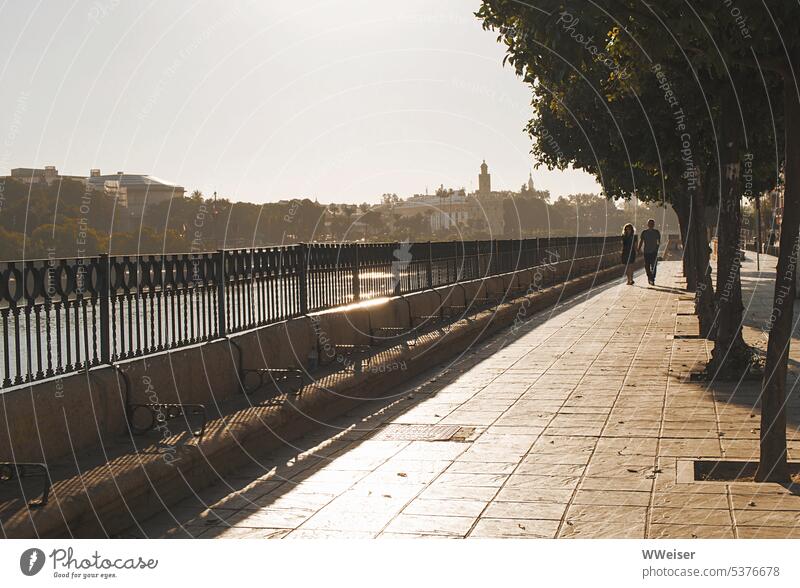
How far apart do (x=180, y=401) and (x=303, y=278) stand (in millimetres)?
3993

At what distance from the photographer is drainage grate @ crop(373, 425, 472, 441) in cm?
926

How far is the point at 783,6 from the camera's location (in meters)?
7.45

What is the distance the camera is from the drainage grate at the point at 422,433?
9258 mm

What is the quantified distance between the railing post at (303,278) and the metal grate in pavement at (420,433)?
313cm

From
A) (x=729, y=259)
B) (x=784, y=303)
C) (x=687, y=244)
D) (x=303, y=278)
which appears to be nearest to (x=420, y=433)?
(x=784, y=303)

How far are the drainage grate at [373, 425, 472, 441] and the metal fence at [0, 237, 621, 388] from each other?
202 cm

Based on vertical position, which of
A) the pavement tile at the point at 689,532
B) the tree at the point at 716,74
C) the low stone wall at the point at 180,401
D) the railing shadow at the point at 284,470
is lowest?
the railing shadow at the point at 284,470

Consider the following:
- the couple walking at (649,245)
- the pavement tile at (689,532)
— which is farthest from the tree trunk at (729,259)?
the couple walking at (649,245)

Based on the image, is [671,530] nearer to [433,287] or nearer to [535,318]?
[433,287]

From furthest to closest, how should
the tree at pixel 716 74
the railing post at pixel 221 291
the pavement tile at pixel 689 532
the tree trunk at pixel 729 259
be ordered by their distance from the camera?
the tree trunk at pixel 729 259 < the railing post at pixel 221 291 < the tree at pixel 716 74 < the pavement tile at pixel 689 532

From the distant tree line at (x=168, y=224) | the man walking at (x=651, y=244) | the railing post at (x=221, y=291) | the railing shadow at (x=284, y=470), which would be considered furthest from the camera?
the distant tree line at (x=168, y=224)

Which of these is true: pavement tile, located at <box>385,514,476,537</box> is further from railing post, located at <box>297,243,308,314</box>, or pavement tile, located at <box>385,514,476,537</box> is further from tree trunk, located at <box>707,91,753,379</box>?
tree trunk, located at <box>707,91,753,379</box>

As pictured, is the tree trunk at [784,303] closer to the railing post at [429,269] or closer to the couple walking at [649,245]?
the railing post at [429,269]

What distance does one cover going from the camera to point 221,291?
33.8ft
